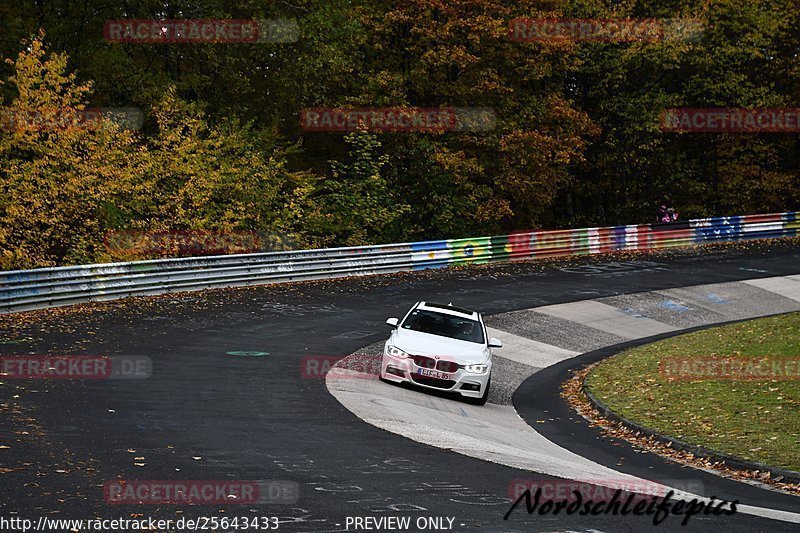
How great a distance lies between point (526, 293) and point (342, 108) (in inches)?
601

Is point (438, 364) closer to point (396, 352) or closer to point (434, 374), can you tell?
point (434, 374)

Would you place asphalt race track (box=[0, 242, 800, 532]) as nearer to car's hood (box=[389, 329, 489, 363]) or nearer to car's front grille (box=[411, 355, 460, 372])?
car's hood (box=[389, 329, 489, 363])

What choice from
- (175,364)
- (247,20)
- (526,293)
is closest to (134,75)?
(247,20)

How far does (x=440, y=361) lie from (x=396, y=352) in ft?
2.75

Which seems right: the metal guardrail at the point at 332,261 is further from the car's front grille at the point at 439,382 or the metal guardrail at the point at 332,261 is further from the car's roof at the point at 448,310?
the car's front grille at the point at 439,382

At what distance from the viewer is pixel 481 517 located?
336 inches

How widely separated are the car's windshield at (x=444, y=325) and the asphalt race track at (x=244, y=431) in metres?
1.71

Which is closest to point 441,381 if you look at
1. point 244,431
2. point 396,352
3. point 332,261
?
point 396,352

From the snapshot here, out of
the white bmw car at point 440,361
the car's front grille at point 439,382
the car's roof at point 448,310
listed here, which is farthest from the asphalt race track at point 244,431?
the car's roof at point 448,310

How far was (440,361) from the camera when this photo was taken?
1639cm

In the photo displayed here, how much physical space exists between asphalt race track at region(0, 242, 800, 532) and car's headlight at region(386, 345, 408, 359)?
140 centimetres

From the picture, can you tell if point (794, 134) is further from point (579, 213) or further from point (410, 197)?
point (410, 197)

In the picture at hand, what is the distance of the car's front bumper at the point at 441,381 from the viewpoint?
16.4 meters

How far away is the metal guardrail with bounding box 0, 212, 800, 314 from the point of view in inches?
878
